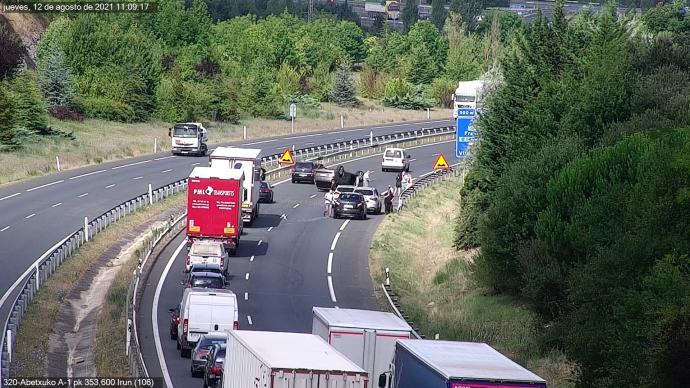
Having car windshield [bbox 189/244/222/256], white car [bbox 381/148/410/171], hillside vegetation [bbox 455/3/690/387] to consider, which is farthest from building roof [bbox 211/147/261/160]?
white car [bbox 381/148/410/171]

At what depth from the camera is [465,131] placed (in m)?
59.3

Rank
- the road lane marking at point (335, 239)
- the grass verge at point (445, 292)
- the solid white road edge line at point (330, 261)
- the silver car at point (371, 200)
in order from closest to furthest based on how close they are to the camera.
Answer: the grass verge at point (445, 292)
the solid white road edge line at point (330, 261)
the road lane marking at point (335, 239)
the silver car at point (371, 200)

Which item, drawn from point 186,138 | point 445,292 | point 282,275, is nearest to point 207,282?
point 282,275

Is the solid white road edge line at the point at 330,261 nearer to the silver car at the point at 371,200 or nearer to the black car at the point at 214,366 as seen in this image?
the silver car at the point at 371,200

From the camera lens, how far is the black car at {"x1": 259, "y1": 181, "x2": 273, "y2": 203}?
227ft

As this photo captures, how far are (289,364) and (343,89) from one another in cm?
11004

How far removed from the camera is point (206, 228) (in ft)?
174

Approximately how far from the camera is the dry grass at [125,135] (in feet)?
253

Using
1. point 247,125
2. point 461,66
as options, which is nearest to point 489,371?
point 247,125

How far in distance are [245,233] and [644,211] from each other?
30.6 metres

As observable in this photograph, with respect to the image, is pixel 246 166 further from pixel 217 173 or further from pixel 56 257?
pixel 56 257

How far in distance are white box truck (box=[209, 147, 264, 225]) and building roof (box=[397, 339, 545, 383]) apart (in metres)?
35.7

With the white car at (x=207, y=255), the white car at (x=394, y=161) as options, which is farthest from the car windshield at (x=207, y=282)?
the white car at (x=394, y=161)

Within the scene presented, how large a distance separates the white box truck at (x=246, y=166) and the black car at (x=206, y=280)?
45.7 ft
